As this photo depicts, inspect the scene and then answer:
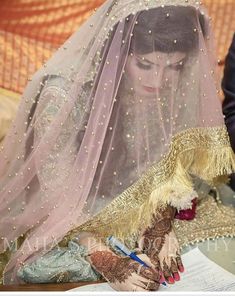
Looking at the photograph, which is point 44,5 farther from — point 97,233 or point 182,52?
point 97,233

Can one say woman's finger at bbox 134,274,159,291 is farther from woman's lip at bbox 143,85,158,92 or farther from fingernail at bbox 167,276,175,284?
woman's lip at bbox 143,85,158,92

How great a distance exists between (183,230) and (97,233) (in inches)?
10.6

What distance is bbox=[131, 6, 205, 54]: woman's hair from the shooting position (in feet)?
4.25

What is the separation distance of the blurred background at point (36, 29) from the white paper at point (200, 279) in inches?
36.1

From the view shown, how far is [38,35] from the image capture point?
2053 mm

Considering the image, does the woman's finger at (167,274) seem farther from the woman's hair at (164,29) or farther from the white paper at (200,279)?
A: the woman's hair at (164,29)

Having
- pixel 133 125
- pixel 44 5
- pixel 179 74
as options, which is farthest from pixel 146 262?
pixel 44 5

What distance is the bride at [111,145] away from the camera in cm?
131

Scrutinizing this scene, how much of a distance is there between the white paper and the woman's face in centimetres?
44

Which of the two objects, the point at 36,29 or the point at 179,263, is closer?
the point at 179,263

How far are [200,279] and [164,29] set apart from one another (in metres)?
0.60

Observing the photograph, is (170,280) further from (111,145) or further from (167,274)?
(111,145)

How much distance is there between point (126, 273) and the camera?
124 cm

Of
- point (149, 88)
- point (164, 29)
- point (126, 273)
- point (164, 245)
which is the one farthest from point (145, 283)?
point (164, 29)
